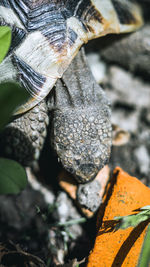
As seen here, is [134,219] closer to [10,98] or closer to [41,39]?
[10,98]

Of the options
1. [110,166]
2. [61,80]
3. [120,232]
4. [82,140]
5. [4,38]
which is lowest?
[110,166]

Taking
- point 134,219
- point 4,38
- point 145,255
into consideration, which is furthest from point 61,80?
point 145,255

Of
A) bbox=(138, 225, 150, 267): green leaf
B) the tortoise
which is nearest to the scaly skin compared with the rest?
the tortoise

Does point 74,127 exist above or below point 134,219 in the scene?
above

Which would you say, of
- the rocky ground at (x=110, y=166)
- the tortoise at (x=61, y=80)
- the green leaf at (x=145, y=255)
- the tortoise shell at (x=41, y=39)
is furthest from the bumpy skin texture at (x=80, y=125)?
the green leaf at (x=145, y=255)

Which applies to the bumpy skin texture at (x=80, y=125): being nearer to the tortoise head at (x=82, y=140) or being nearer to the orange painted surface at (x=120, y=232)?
the tortoise head at (x=82, y=140)
